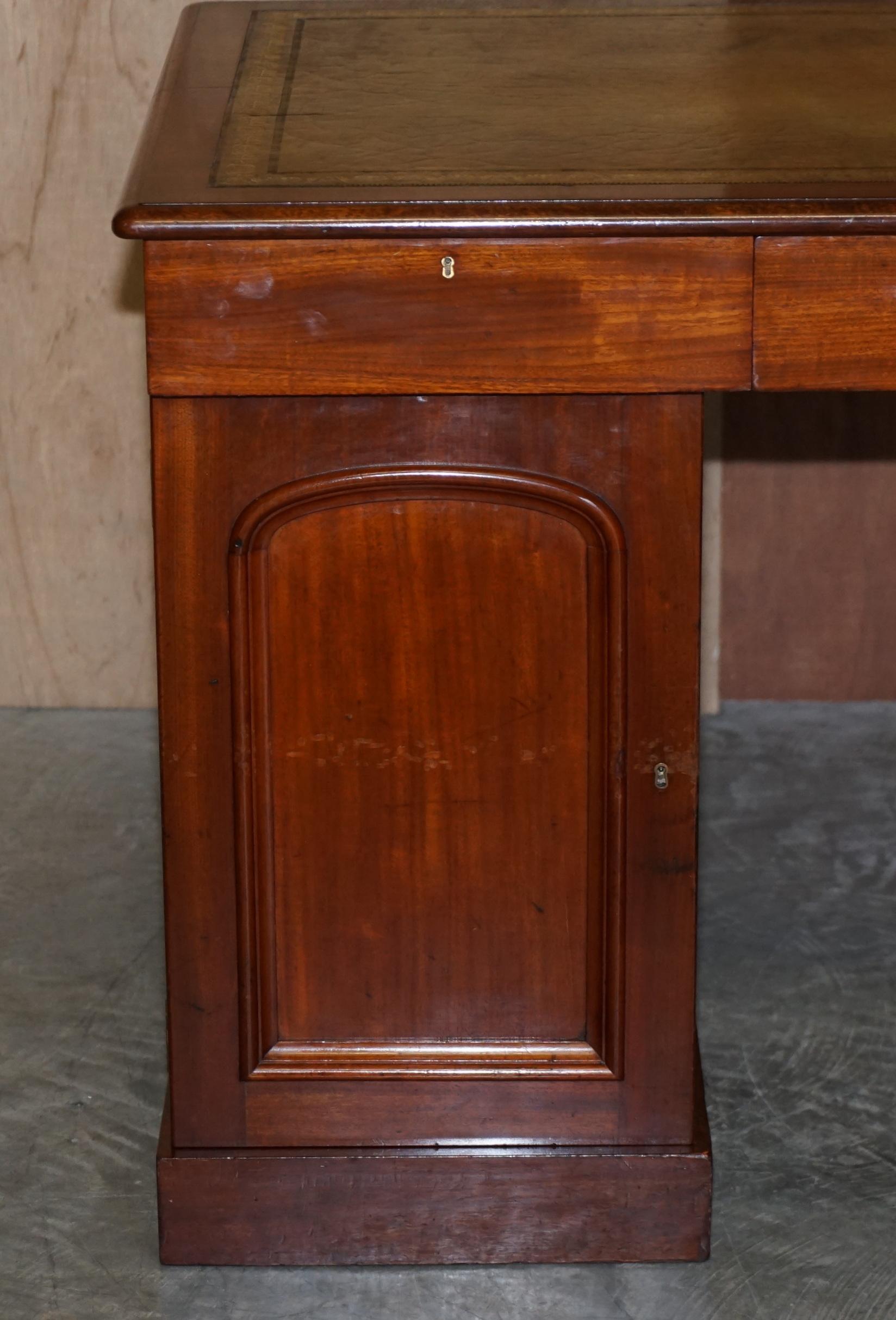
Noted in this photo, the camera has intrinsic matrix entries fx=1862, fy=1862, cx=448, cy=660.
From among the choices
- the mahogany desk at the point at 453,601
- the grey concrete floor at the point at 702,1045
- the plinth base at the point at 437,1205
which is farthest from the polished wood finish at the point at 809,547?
the plinth base at the point at 437,1205

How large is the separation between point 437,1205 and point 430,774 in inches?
19.6

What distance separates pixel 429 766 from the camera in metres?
1.97

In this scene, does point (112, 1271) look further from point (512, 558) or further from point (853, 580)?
point (853, 580)

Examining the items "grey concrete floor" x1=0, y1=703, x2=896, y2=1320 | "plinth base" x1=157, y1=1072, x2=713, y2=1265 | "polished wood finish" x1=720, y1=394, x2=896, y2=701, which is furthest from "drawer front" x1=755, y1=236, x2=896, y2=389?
"polished wood finish" x1=720, y1=394, x2=896, y2=701

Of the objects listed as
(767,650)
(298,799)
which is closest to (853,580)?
(767,650)

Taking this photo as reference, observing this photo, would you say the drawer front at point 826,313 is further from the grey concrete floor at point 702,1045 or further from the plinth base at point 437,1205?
the grey concrete floor at point 702,1045

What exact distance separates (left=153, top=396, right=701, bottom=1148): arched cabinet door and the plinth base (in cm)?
3

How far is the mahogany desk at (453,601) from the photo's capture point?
1.78 meters

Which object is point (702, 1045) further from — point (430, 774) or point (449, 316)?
point (449, 316)

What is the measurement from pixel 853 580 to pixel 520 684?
6.54ft

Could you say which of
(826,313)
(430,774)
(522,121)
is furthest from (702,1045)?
(522,121)

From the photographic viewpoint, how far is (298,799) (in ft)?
6.49

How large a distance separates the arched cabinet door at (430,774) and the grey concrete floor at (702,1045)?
259mm

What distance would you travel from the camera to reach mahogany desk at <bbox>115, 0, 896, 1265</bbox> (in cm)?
178
